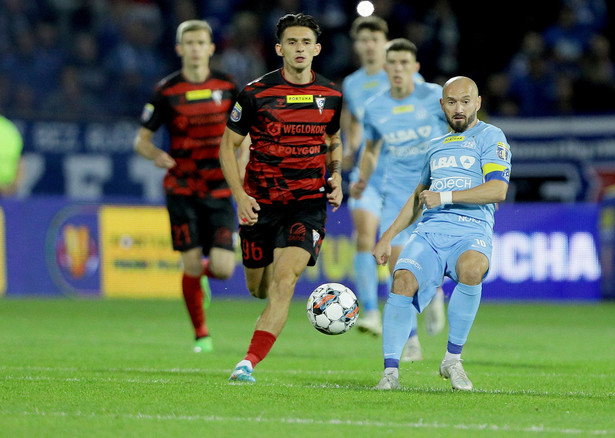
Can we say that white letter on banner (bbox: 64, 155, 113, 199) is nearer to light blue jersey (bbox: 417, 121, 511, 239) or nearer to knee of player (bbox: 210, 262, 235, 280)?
knee of player (bbox: 210, 262, 235, 280)

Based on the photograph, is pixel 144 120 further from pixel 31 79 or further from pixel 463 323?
pixel 31 79

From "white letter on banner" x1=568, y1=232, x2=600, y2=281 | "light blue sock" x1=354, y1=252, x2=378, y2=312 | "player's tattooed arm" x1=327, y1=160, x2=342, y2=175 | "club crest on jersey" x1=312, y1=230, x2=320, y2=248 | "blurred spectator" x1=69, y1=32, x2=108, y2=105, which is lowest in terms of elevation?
"white letter on banner" x1=568, y1=232, x2=600, y2=281

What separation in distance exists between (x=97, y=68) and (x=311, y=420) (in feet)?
50.9

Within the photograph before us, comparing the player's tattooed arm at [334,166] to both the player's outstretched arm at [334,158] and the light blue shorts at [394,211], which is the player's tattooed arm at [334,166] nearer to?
the player's outstretched arm at [334,158]

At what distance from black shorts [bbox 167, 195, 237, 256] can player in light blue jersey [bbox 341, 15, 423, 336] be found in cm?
143

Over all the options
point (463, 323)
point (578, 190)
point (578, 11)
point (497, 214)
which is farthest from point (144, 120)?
point (578, 11)

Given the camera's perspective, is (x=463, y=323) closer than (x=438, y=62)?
Yes

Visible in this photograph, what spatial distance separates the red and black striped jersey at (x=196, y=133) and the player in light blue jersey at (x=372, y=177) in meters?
1.60

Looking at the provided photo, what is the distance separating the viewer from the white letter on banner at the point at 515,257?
54.2ft

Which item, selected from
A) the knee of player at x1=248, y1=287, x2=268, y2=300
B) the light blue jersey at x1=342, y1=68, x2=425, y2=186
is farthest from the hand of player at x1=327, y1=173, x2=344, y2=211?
the light blue jersey at x1=342, y1=68, x2=425, y2=186

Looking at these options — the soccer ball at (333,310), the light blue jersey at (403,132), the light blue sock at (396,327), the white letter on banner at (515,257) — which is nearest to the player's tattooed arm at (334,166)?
the soccer ball at (333,310)

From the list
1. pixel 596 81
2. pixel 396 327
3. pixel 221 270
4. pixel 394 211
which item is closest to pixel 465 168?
pixel 396 327

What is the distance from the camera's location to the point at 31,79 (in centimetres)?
1972

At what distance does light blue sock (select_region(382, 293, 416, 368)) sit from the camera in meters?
7.23
